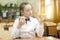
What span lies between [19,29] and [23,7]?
0.35 meters

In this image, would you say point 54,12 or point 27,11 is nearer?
point 27,11

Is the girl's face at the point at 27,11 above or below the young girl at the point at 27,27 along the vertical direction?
above

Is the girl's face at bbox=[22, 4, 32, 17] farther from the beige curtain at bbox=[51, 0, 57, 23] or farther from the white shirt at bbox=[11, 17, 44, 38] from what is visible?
the beige curtain at bbox=[51, 0, 57, 23]

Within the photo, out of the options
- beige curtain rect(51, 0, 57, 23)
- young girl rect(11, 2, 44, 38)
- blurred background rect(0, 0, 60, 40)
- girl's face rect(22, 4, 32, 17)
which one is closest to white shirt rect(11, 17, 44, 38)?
young girl rect(11, 2, 44, 38)

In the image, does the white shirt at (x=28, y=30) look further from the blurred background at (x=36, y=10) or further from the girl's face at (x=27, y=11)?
the blurred background at (x=36, y=10)

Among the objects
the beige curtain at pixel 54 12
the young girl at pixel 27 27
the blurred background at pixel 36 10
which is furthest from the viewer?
the beige curtain at pixel 54 12

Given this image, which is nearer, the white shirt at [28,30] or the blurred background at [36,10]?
the white shirt at [28,30]

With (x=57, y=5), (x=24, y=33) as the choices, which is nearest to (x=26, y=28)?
(x=24, y=33)

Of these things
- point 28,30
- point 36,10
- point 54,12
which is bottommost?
point 28,30

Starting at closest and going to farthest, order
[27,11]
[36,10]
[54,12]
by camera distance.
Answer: [27,11], [54,12], [36,10]

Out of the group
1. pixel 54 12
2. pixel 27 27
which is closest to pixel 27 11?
pixel 27 27

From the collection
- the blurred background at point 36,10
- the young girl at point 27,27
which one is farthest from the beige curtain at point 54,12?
the young girl at point 27,27

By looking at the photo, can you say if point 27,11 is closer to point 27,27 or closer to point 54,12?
point 27,27

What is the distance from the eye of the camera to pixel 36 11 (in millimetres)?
7199
